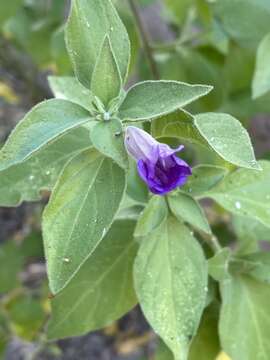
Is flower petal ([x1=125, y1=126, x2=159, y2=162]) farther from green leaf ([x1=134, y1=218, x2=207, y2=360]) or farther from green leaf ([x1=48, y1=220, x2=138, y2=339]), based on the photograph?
green leaf ([x1=48, y1=220, x2=138, y2=339])

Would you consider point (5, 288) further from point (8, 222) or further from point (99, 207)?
point (99, 207)

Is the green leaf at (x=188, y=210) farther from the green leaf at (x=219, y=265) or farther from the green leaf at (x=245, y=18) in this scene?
the green leaf at (x=245, y=18)

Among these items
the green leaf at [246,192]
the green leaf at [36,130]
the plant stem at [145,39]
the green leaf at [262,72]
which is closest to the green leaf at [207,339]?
the green leaf at [246,192]

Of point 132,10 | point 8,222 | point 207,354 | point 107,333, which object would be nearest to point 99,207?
point 207,354

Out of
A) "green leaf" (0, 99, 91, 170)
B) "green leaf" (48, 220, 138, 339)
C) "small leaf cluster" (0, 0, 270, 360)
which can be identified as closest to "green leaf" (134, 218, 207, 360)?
"small leaf cluster" (0, 0, 270, 360)

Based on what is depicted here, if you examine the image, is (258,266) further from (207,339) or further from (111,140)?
(111,140)
